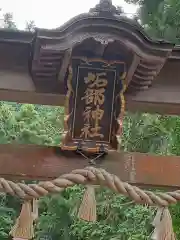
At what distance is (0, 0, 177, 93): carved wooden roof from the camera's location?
8.33ft

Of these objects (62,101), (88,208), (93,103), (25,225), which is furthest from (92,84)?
(25,225)

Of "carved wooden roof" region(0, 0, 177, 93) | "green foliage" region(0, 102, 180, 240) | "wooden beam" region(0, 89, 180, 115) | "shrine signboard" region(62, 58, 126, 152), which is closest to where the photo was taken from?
"carved wooden roof" region(0, 0, 177, 93)

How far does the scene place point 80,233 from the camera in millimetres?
7805

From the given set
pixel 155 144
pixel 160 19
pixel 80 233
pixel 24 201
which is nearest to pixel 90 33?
pixel 24 201

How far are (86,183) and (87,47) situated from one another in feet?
2.23

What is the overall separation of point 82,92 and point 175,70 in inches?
22.2

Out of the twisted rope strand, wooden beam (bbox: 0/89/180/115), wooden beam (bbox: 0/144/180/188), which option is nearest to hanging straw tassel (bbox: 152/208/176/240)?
the twisted rope strand

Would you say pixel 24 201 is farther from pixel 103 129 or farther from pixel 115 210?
pixel 115 210

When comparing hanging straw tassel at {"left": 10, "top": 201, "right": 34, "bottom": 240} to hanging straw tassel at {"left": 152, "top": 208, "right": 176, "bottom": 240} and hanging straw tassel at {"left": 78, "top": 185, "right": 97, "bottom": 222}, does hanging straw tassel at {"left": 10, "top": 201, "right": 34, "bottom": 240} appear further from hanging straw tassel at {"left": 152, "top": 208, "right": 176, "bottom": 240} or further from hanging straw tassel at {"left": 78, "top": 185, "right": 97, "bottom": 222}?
hanging straw tassel at {"left": 152, "top": 208, "right": 176, "bottom": 240}

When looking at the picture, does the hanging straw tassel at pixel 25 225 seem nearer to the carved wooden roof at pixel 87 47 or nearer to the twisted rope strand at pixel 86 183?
the twisted rope strand at pixel 86 183

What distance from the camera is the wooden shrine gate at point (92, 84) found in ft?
8.41

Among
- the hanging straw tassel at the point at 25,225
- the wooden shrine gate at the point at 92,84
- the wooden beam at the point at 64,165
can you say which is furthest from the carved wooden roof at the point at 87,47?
the hanging straw tassel at the point at 25,225

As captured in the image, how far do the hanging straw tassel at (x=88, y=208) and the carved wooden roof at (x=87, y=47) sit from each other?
1.89 feet

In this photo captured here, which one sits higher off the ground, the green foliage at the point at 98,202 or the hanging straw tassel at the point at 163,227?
the hanging straw tassel at the point at 163,227
